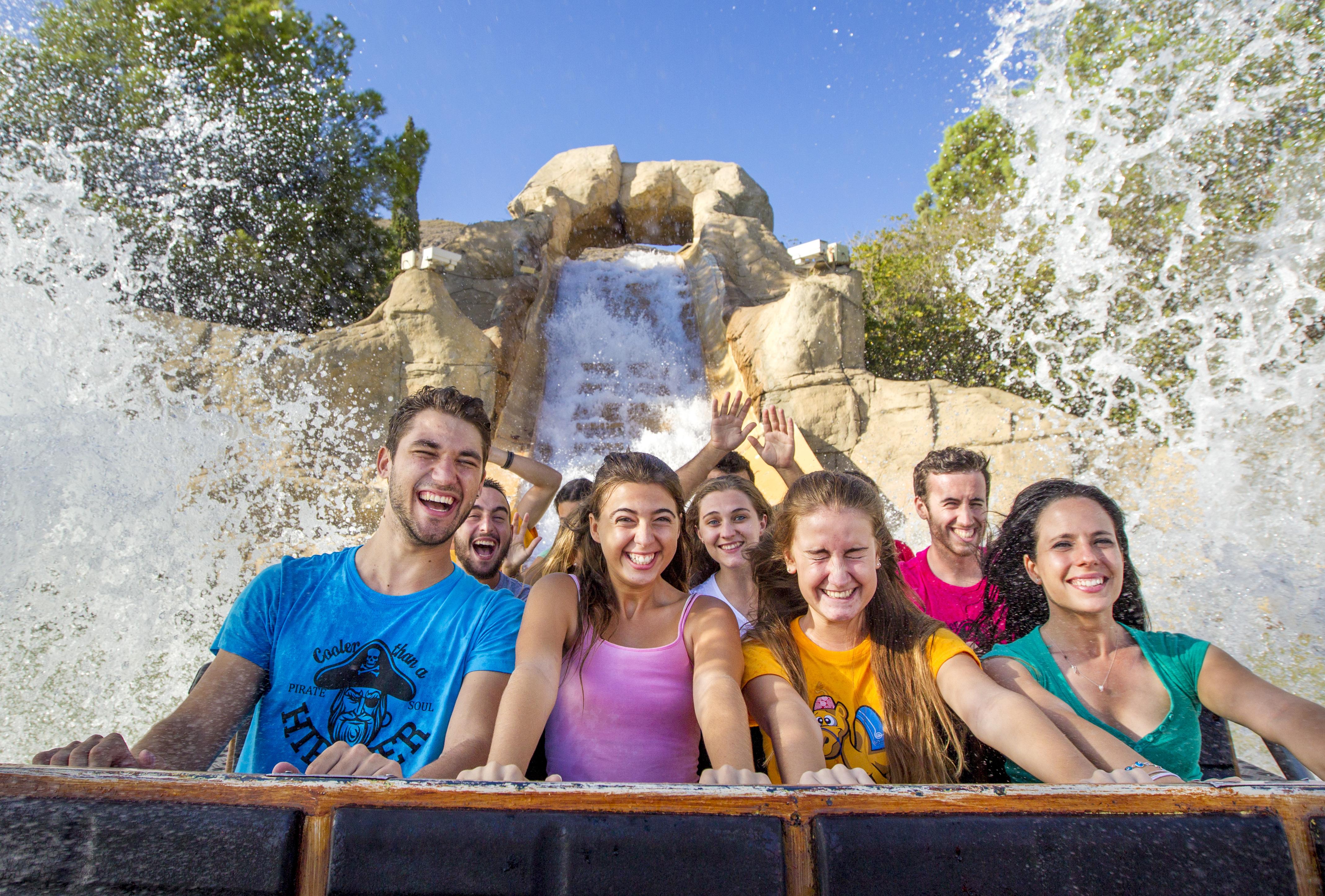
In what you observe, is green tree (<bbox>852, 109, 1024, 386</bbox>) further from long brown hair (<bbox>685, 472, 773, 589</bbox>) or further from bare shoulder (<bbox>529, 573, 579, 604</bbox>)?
bare shoulder (<bbox>529, 573, 579, 604</bbox>)

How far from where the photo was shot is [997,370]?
13.2 metres

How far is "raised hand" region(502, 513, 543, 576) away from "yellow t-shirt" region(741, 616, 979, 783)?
216 cm

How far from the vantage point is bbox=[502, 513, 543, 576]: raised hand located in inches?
152

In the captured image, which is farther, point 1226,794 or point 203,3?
point 203,3

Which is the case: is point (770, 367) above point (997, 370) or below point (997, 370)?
below

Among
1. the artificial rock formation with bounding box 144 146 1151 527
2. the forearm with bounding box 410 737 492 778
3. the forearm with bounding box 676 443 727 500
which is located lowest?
the forearm with bounding box 410 737 492 778

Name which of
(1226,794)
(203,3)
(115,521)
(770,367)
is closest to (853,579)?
(1226,794)

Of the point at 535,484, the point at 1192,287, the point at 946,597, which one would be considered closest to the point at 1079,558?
the point at 946,597

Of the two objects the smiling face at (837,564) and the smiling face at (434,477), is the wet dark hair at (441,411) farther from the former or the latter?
the smiling face at (837,564)

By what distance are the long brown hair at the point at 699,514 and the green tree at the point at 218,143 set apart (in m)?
12.1

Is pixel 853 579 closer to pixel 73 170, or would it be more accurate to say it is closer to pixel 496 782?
pixel 496 782

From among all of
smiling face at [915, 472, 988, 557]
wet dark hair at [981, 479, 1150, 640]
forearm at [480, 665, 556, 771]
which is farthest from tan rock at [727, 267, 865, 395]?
forearm at [480, 665, 556, 771]

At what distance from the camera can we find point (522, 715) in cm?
154

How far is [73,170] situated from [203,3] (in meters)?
3.80
